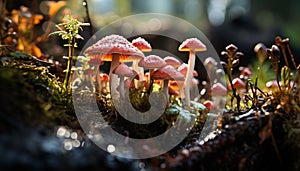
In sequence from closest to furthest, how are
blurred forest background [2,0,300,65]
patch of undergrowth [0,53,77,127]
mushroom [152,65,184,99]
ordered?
patch of undergrowth [0,53,77,127], mushroom [152,65,184,99], blurred forest background [2,0,300,65]

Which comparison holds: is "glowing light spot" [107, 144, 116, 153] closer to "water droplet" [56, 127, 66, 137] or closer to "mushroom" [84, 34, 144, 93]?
"water droplet" [56, 127, 66, 137]

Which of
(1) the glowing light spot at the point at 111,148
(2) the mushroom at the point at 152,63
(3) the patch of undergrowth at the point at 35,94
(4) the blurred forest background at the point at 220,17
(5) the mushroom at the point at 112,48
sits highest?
(4) the blurred forest background at the point at 220,17

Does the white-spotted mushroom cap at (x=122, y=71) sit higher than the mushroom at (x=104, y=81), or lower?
higher

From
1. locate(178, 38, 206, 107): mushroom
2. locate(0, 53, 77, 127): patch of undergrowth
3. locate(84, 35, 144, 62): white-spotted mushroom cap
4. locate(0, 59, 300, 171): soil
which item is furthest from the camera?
locate(178, 38, 206, 107): mushroom

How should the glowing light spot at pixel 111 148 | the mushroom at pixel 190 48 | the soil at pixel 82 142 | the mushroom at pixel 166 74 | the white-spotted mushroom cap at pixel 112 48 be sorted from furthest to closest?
the mushroom at pixel 190 48, the mushroom at pixel 166 74, the white-spotted mushroom cap at pixel 112 48, the glowing light spot at pixel 111 148, the soil at pixel 82 142

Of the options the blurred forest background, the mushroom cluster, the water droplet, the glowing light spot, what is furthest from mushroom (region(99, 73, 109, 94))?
the water droplet

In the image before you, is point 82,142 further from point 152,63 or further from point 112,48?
point 152,63

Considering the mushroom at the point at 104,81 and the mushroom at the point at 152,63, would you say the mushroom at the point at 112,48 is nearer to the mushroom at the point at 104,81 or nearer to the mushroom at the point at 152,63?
the mushroom at the point at 152,63

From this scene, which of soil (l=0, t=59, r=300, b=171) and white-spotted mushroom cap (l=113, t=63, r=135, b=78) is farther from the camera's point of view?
white-spotted mushroom cap (l=113, t=63, r=135, b=78)

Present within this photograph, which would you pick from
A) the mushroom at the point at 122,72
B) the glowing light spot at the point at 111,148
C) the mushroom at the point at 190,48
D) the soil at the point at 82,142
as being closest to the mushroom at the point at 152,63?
the mushroom at the point at 122,72

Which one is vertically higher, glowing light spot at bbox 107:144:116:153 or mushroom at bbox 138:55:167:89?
mushroom at bbox 138:55:167:89
